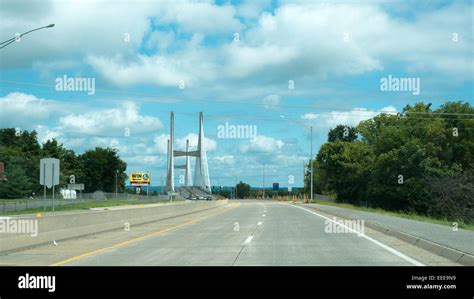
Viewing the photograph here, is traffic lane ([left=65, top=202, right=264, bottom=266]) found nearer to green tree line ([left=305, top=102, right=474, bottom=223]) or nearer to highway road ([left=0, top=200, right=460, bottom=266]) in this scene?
highway road ([left=0, top=200, right=460, bottom=266])

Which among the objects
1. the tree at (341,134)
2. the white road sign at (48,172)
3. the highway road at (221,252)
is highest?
the tree at (341,134)

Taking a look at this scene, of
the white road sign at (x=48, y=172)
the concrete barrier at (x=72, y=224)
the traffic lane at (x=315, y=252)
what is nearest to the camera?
the traffic lane at (x=315, y=252)

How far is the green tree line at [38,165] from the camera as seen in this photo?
92.9 metres

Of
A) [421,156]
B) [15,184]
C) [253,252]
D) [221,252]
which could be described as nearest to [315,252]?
[253,252]

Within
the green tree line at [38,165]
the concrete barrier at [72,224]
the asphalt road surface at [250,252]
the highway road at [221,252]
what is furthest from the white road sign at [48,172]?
the green tree line at [38,165]

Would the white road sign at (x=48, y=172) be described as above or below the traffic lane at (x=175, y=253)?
above

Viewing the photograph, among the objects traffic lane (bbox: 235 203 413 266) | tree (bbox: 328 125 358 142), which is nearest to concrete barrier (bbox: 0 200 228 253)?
traffic lane (bbox: 235 203 413 266)

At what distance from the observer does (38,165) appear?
10212 cm

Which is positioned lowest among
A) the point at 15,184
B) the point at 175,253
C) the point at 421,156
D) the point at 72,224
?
the point at 175,253

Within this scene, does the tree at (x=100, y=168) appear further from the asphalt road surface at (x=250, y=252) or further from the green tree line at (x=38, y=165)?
the asphalt road surface at (x=250, y=252)

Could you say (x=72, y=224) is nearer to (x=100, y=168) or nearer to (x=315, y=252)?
(x=315, y=252)
